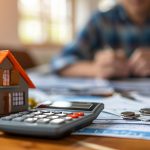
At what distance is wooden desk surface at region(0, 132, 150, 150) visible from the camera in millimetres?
383

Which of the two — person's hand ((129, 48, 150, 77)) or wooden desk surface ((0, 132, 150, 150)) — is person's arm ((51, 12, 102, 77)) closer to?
person's hand ((129, 48, 150, 77))

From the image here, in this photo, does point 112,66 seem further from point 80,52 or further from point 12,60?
point 12,60

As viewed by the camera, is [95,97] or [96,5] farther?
[96,5]

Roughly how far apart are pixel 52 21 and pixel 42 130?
11.2 ft

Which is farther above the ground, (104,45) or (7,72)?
(104,45)

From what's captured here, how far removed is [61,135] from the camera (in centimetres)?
41

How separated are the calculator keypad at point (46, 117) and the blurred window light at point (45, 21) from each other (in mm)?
2771

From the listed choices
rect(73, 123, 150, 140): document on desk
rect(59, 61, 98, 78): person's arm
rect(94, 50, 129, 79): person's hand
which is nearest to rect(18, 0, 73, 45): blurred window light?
rect(59, 61, 98, 78): person's arm

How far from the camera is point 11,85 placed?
0.52 m

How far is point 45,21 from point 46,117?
3294 millimetres

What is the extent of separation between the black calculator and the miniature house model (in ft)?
0.13

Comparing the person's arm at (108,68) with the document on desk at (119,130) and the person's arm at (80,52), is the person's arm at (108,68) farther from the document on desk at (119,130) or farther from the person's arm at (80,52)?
the document on desk at (119,130)

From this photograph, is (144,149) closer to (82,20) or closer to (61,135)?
(61,135)

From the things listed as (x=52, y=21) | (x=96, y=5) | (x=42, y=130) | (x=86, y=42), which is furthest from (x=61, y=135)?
(x=52, y=21)
